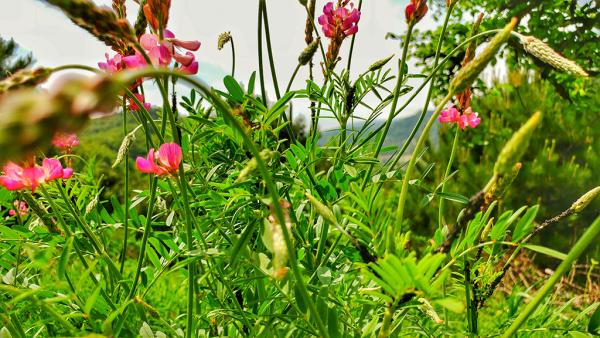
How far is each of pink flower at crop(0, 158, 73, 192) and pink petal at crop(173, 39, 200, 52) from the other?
259 mm

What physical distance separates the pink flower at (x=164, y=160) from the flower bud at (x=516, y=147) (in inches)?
11.9

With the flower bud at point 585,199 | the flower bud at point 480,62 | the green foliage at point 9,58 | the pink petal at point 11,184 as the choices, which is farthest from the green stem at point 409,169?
the green foliage at point 9,58

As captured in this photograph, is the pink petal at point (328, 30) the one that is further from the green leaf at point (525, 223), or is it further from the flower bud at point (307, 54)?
the green leaf at point (525, 223)

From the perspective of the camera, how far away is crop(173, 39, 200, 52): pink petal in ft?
1.27

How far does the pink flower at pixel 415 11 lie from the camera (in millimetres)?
512

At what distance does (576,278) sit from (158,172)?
14.2ft

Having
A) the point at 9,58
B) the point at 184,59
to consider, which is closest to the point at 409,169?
the point at 184,59

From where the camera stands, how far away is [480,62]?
0.26m

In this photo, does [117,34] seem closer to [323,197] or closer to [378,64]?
[323,197]

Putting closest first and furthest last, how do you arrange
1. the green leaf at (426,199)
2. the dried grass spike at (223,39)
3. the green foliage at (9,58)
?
the green leaf at (426,199)
the dried grass spike at (223,39)
the green foliage at (9,58)

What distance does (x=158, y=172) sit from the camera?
1.35 feet

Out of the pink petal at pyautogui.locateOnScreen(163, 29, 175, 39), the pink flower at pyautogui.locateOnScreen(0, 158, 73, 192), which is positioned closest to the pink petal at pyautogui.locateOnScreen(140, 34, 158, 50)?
the pink petal at pyautogui.locateOnScreen(163, 29, 175, 39)

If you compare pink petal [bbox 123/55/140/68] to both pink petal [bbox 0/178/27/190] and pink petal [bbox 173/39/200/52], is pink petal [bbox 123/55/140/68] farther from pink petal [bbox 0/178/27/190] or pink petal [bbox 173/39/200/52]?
pink petal [bbox 0/178/27/190]

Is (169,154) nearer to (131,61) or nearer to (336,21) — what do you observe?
(131,61)
